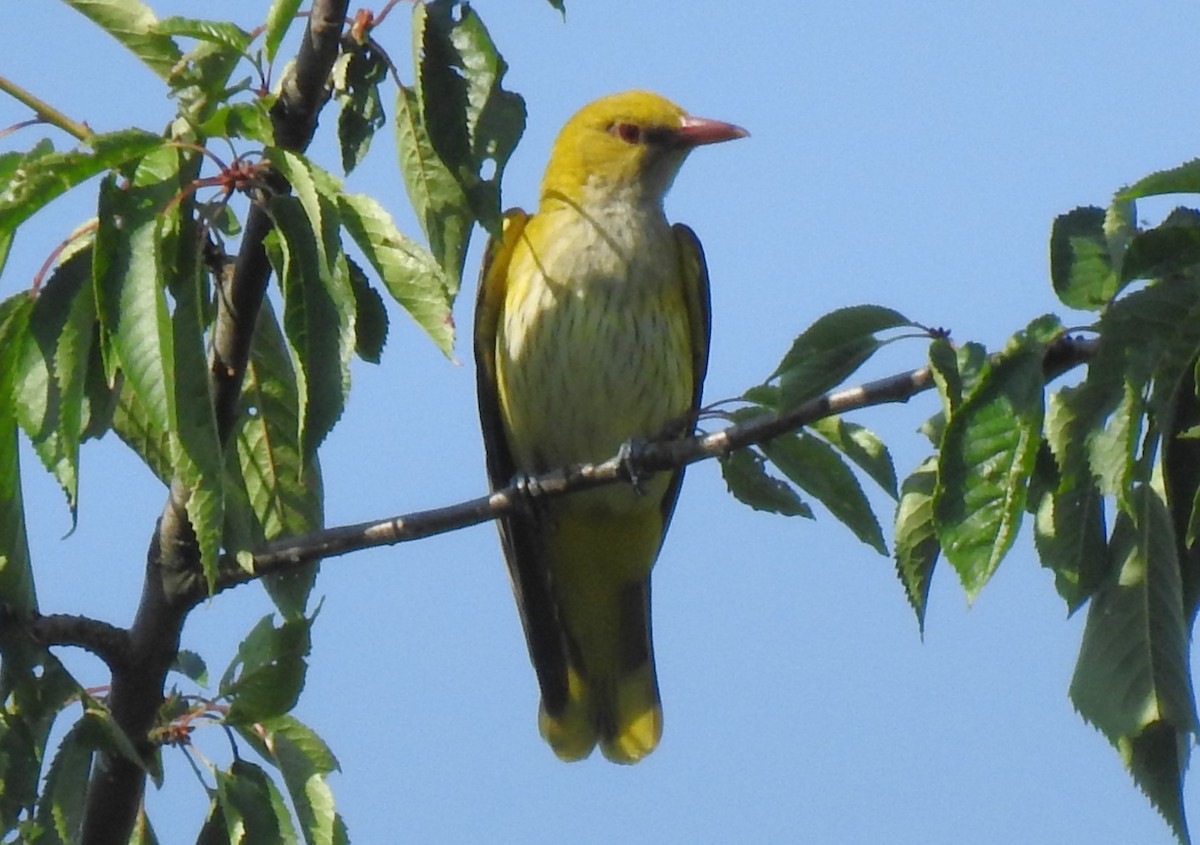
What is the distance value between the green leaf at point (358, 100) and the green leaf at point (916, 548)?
44.3 inches

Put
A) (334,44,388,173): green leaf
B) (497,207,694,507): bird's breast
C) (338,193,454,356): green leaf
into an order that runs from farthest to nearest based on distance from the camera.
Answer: (497,207,694,507): bird's breast, (334,44,388,173): green leaf, (338,193,454,356): green leaf

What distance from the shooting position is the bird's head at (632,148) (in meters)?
5.75

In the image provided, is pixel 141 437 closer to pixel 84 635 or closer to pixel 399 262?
pixel 84 635

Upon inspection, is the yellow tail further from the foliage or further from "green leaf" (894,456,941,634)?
"green leaf" (894,456,941,634)

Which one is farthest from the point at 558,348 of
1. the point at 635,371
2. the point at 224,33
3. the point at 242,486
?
the point at 224,33

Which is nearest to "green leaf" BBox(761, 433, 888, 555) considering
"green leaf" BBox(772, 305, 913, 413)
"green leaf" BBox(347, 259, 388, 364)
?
"green leaf" BBox(772, 305, 913, 413)

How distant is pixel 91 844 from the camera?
3.44 m

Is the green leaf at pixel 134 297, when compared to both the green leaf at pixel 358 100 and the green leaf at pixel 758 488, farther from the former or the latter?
the green leaf at pixel 758 488

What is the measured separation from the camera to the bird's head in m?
5.75

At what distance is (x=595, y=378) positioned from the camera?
17.3ft

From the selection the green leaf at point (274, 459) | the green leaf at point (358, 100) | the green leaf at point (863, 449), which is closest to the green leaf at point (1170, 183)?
the green leaf at point (863, 449)

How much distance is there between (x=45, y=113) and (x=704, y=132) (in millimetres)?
3139

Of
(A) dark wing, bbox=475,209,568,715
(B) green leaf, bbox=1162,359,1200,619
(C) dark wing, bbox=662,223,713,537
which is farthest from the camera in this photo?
(C) dark wing, bbox=662,223,713,537

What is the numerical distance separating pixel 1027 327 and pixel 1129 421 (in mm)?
193
